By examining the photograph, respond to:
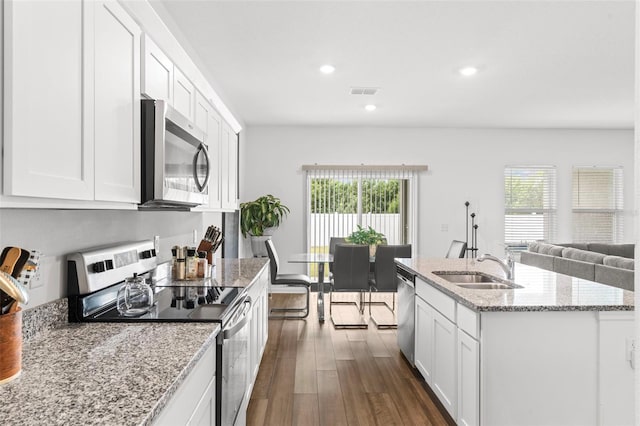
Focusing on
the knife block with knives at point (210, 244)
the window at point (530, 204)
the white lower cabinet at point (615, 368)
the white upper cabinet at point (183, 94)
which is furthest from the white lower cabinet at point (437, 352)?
the window at point (530, 204)

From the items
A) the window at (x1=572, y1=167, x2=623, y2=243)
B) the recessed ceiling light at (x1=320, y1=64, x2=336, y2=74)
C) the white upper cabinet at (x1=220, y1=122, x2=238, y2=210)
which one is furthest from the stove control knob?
the window at (x1=572, y1=167, x2=623, y2=243)

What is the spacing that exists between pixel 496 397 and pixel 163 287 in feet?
5.86

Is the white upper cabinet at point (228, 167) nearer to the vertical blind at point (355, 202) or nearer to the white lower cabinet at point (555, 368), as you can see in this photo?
the white lower cabinet at point (555, 368)

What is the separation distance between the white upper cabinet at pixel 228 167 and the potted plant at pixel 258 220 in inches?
93.8

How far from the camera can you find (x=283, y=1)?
2729 mm

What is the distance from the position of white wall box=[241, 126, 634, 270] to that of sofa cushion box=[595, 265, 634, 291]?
236 cm

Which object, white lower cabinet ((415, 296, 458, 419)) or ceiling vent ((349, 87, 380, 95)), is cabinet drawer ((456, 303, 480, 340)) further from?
ceiling vent ((349, 87, 380, 95))

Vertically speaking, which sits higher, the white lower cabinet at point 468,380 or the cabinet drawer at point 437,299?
the cabinet drawer at point 437,299

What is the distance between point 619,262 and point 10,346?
4.85m

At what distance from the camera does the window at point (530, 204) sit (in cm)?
676

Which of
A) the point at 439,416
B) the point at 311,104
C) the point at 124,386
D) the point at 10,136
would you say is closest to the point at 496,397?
the point at 439,416

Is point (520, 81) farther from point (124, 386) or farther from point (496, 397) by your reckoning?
point (124, 386)

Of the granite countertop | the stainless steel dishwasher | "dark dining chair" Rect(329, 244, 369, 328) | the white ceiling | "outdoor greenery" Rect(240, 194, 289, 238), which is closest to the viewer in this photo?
the granite countertop

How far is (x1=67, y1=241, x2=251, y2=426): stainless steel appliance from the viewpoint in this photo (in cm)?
161
